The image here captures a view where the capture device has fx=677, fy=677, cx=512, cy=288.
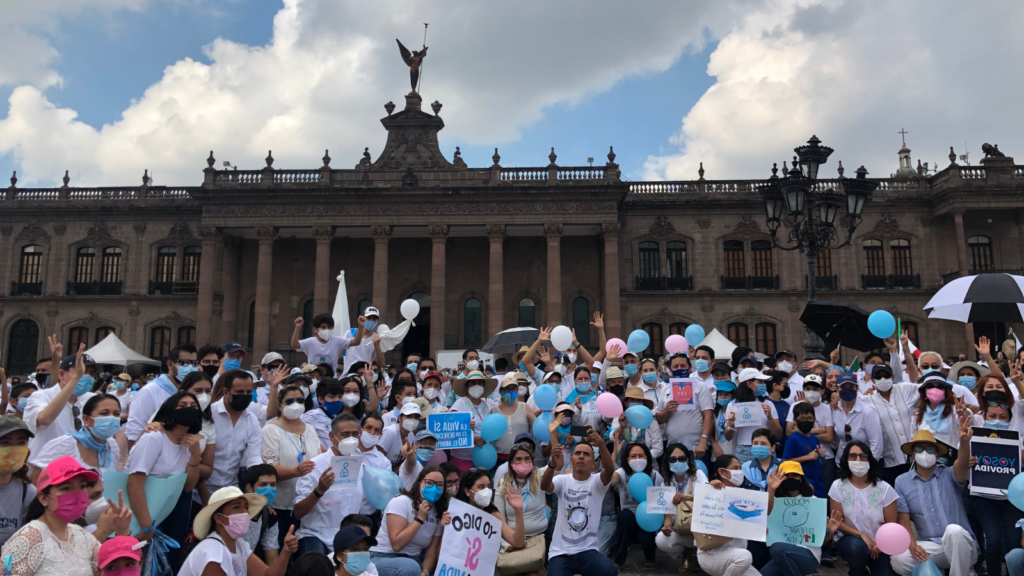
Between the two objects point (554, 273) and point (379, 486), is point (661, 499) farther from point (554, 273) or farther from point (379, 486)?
point (554, 273)

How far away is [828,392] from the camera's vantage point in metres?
9.42

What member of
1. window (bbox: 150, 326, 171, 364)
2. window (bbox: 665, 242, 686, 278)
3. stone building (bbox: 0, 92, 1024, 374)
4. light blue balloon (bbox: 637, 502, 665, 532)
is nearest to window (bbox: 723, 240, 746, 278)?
stone building (bbox: 0, 92, 1024, 374)

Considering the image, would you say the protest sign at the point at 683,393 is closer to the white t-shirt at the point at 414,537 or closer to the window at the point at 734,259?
the white t-shirt at the point at 414,537

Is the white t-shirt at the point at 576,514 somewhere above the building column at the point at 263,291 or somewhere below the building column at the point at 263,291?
below

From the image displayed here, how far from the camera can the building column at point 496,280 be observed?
3156cm

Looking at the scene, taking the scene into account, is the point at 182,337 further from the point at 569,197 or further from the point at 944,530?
the point at 944,530

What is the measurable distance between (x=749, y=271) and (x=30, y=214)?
3824 centimetres

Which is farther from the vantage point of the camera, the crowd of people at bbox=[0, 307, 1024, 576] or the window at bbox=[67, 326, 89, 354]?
the window at bbox=[67, 326, 89, 354]

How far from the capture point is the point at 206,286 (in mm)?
32344

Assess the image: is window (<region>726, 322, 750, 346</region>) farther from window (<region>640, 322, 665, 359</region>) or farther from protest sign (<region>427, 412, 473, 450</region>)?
protest sign (<region>427, 412, 473, 450</region>)

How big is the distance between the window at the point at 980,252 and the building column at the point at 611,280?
711 inches

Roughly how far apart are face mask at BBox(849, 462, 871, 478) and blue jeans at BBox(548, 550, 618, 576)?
2.70m

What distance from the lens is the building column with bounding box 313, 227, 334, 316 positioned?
3184 centimetres

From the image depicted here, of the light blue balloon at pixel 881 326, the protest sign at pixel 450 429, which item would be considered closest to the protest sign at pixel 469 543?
the protest sign at pixel 450 429
